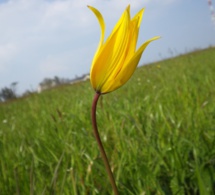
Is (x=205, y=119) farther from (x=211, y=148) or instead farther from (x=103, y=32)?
(x=103, y=32)

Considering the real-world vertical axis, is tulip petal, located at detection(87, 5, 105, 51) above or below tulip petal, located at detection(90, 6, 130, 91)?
above

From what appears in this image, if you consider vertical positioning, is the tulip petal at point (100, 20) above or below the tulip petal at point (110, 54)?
above

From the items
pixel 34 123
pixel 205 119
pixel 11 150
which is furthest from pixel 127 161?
pixel 34 123

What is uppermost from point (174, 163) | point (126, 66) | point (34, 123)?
point (126, 66)

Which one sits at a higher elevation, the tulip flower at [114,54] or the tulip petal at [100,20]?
the tulip petal at [100,20]

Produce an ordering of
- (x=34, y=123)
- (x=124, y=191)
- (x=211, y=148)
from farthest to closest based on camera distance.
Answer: (x=34, y=123) → (x=211, y=148) → (x=124, y=191)

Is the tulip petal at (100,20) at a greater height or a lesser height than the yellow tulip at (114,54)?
greater

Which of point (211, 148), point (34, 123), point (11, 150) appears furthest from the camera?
point (34, 123)

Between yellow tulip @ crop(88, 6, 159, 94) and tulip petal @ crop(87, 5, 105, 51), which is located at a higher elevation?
tulip petal @ crop(87, 5, 105, 51)
